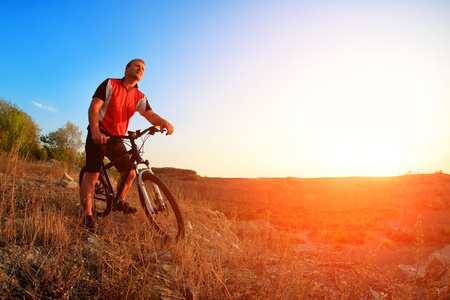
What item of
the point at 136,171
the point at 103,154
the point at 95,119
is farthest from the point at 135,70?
the point at 136,171

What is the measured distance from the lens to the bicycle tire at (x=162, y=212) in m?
3.06

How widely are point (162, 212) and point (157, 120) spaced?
1.36 m

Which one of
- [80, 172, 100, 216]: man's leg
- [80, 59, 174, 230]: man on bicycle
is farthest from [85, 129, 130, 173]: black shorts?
[80, 172, 100, 216]: man's leg

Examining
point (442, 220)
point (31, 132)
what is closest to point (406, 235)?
point (442, 220)

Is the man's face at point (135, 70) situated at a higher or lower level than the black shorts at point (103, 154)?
higher

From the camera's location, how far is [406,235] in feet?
32.7

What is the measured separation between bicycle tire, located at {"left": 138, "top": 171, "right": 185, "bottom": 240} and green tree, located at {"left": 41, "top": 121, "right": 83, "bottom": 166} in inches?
425

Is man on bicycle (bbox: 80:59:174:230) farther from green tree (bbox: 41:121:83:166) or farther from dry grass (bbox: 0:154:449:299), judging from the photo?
green tree (bbox: 41:121:83:166)

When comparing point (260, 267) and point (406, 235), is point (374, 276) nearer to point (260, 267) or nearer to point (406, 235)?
point (260, 267)

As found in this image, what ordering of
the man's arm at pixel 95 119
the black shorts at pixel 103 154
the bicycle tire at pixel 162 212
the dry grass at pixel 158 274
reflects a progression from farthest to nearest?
the black shorts at pixel 103 154
the bicycle tire at pixel 162 212
the man's arm at pixel 95 119
the dry grass at pixel 158 274

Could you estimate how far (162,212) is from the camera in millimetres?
3299

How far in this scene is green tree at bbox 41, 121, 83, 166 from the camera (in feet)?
39.8

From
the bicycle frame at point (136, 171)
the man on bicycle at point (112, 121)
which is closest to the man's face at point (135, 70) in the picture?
the man on bicycle at point (112, 121)

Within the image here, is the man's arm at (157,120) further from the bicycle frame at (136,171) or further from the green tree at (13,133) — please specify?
the green tree at (13,133)
